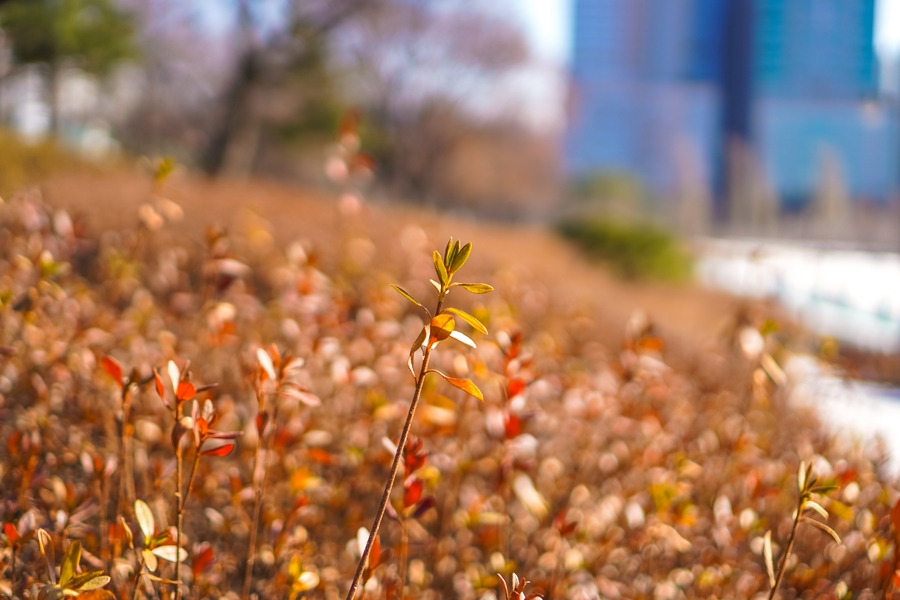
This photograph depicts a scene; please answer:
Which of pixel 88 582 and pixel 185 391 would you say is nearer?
pixel 88 582

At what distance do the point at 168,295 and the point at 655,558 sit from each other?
2679mm

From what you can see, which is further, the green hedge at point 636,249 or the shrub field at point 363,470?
the green hedge at point 636,249

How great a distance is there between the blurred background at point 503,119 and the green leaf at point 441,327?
2.00 metres

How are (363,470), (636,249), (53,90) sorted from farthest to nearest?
(53,90)
(636,249)
(363,470)

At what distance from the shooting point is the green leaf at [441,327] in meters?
0.93

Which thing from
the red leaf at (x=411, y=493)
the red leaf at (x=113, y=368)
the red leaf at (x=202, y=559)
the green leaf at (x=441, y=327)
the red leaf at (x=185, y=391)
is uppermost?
the green leaf at (x=441, y=327)

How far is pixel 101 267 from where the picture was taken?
3713mm

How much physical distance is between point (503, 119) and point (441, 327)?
28.2 m

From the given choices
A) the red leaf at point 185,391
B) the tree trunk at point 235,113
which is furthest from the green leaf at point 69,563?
the tree trunk at point 235,113

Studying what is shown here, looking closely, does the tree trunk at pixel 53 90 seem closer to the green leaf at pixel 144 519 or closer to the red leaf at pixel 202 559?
the red leaf at pixel 202 559

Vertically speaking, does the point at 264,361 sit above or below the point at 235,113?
above

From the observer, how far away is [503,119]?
2806 cm

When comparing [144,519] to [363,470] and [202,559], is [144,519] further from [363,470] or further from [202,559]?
[363,470]

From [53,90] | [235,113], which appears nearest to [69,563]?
[235,113]
